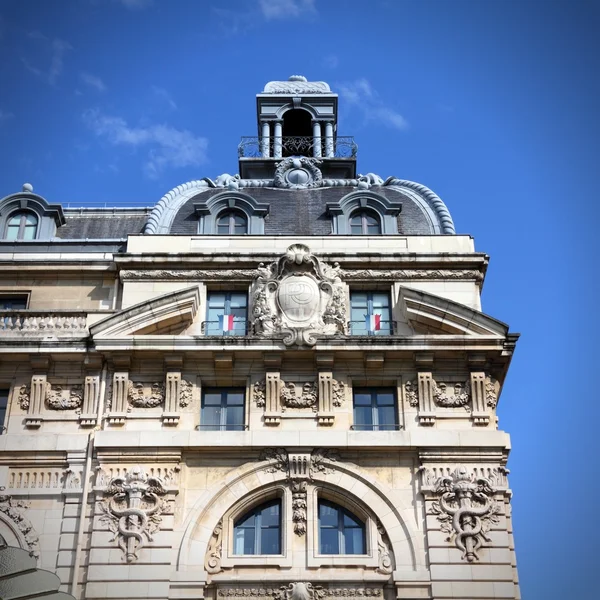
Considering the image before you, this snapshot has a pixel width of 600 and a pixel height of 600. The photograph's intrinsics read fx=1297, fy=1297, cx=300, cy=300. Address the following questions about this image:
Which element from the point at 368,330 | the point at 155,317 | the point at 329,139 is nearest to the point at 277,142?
the point at 329,139

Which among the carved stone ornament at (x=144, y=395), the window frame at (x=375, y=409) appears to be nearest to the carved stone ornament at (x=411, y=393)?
the window frame at (x=375, y=409)

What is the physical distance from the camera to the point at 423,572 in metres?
31.9

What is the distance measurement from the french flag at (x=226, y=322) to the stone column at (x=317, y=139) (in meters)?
12.5

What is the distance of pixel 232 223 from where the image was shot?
39.6 m

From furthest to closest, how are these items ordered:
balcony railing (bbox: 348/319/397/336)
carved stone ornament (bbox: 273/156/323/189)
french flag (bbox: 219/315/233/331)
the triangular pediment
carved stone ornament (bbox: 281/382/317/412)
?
carved stone ornament (bbox: 273/156/323/189), french flag (bbox: 219/315/233/331), balcony railing (bbox: 348/319/397/336), the triangular pediment, carved stone ornament (bbox: 281/382/317/412)

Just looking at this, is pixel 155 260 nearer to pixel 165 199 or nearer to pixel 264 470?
pixel 165 199

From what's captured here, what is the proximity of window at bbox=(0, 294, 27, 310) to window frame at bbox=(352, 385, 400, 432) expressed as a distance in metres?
10.1

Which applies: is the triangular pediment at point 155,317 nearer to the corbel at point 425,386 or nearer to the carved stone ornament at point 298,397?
the carved stone ornament at point 298,397

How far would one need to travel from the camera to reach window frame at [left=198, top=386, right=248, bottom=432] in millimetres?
34406

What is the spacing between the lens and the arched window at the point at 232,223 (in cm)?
3947

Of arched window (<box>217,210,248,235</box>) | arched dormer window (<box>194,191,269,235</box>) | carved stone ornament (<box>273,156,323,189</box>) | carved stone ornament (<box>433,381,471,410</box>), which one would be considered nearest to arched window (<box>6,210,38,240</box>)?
arched dormer window (<box>194,191,269,235</box>)

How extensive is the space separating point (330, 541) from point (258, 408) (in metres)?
4.06

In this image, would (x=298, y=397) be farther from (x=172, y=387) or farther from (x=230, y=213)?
(x=230, y=213)

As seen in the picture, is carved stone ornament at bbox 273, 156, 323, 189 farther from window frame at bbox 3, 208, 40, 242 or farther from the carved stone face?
window frame at bbox 3, 208, 40, 242
